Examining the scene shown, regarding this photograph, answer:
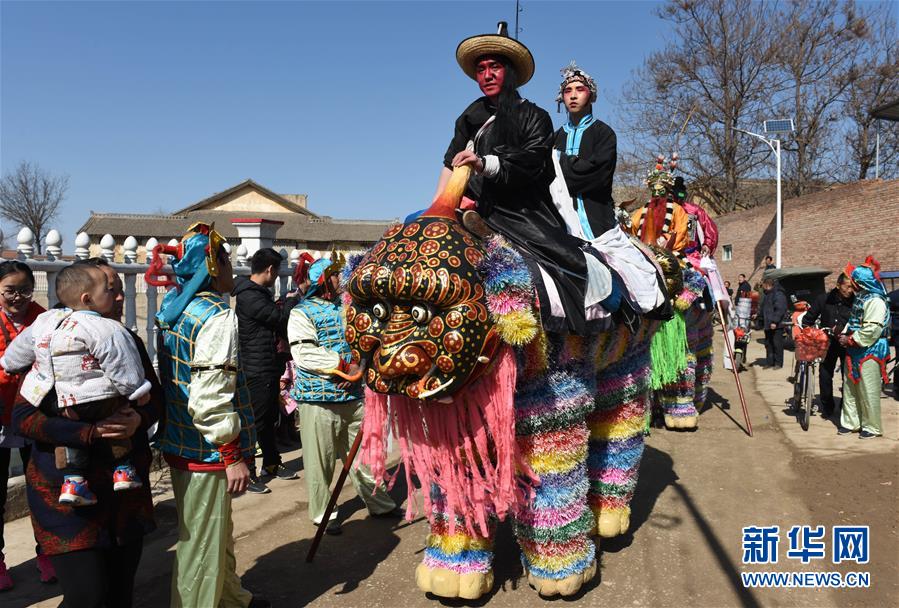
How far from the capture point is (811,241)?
776 inches

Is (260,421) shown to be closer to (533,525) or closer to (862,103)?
(533,525)

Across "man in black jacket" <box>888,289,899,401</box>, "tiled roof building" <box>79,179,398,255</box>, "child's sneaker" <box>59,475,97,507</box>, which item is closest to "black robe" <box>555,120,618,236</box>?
"child's sneaker" <box>59,475,97,507</box>

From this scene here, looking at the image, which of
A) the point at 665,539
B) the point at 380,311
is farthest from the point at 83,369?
the point at 665,539

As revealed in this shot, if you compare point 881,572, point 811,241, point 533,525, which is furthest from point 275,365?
point 811,241

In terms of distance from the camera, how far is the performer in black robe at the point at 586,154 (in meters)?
3.94

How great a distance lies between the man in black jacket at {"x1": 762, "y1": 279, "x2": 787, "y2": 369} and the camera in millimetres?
11094

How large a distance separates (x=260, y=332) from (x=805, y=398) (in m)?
5.86

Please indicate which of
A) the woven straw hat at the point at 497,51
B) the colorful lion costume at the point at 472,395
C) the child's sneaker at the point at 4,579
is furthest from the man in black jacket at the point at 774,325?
the child's sneaker at the point at 4,579

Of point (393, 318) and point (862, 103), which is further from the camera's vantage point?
point (862, 103)

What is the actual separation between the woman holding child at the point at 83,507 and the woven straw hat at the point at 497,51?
206 cm

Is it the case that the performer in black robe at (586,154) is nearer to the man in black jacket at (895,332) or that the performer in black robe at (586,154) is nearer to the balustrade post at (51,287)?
the balustrade post at (51,287)

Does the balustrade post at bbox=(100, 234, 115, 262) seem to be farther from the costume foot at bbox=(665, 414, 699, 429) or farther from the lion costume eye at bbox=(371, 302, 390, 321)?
the costume foot at bbox=(665, 414, 699, 429)

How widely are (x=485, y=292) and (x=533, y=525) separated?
1.27 meters

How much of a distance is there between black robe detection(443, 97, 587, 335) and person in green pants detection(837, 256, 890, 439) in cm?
445
